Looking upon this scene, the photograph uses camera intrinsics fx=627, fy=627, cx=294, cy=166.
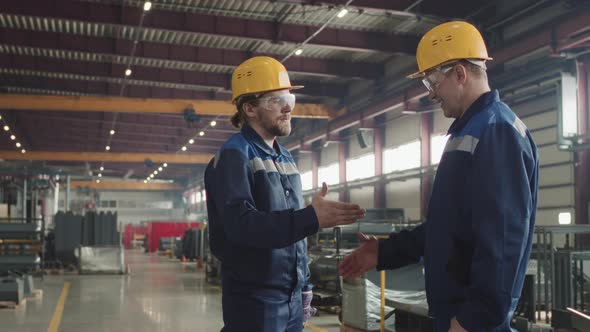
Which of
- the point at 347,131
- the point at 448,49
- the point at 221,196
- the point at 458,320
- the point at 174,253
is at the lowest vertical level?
the point at 174,253

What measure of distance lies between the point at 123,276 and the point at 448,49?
1830 cm

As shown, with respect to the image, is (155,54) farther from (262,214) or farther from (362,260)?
(262,214)

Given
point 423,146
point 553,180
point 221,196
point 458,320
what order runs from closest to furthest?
point 458,320, point 221,196, point 553,180, point 423,146

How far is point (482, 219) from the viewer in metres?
2.04

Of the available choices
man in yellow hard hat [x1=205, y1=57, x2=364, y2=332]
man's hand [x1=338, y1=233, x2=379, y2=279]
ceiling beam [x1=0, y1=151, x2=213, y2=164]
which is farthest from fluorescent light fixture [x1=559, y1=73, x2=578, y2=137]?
ceiling beam [x1=0, y1=151, x2=213, y2=164]

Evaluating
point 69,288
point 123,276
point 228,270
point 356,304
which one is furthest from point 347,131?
point 228,270

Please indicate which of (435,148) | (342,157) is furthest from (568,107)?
(342,157)

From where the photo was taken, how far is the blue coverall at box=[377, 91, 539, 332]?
2.00m

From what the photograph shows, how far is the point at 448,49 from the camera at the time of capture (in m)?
2.40

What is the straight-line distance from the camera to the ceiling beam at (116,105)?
2084 cm

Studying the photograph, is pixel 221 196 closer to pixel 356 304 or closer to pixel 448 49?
pixel 448 49

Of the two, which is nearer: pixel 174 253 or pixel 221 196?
pixel 221 196

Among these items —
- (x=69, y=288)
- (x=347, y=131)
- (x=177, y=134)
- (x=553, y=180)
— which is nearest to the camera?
(x=553, y=180)

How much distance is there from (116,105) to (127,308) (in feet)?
35.5
